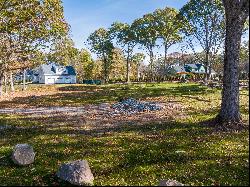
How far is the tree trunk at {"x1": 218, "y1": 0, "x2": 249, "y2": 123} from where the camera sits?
69.4 ft

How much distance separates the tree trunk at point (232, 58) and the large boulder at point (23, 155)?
11954mm

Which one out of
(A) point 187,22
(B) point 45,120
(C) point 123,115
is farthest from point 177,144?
(A) point 187,22

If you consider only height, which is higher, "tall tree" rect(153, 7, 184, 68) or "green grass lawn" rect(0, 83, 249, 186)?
"tall tree" rect(153, 7, 184, 68)

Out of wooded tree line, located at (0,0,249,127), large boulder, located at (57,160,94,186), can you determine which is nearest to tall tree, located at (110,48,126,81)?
wooded tree line, located at (0,0,249,127)

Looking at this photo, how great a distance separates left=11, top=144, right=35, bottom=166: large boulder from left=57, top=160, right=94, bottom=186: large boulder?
9.36 ft

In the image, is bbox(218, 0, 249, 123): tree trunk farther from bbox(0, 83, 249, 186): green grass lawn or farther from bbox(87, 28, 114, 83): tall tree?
bbox(87, 28, 114, 83): tall tree

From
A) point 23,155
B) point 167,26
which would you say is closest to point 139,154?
point 23,155

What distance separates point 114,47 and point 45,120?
396ft

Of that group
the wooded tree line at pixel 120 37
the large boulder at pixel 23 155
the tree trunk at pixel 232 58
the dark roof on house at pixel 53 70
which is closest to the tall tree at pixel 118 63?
the wooded tree line at pixel 120 37

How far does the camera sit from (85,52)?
160125 millimetres

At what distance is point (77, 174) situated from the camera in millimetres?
12570

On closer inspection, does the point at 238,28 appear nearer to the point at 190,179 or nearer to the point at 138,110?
the point at 190,179

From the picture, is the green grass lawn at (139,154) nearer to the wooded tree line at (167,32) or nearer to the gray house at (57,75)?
the wooded tree line at (167,32)

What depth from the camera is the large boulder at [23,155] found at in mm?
15262
